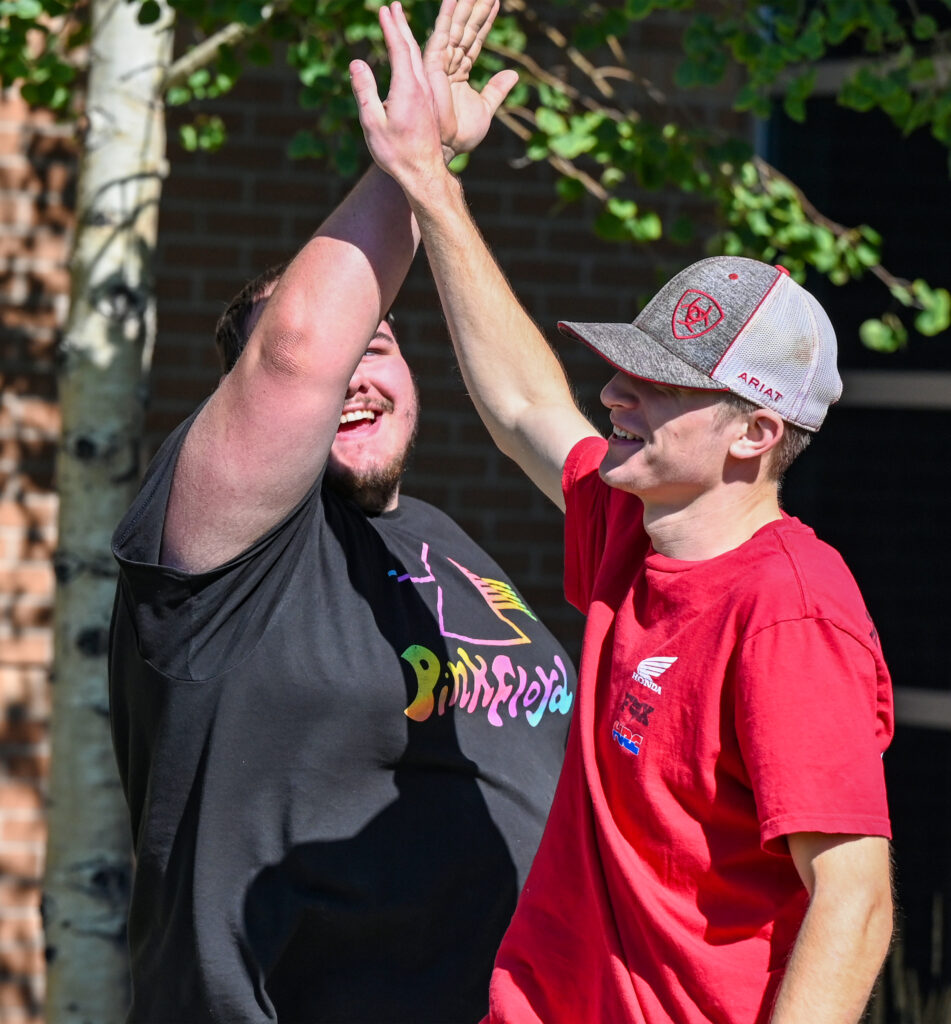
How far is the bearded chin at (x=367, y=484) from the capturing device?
259 cm

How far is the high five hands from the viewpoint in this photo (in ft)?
6.93

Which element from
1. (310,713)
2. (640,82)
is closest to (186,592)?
(310,713)

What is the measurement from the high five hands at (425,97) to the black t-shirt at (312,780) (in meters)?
0.58

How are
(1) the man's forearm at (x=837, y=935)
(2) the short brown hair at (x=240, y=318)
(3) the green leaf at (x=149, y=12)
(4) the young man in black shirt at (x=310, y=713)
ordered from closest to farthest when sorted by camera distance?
(1) the man's forearm at (x=837, y=935) < (4) the young man in black shirt at (x=310, y=713) < (2) the short brown hair at (x=240, y=318) < (3) the green leaf at (x=149, y=12)

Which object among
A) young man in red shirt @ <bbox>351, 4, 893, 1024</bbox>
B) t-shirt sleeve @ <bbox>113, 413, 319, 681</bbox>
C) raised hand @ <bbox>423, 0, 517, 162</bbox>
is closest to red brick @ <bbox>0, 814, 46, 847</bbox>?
t-shirt sleeve @ <bbox>113, 413, 319, 681</bbox>

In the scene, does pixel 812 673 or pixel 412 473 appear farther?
pixel 412 473

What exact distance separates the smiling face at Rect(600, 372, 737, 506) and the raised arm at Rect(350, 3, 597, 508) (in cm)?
43

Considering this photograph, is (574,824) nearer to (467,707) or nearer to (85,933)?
(467,707)

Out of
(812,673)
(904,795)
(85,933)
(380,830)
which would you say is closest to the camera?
(812,673)

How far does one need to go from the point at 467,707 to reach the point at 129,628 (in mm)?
608

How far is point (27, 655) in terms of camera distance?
4324 mm

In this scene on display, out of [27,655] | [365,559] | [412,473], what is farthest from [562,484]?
[27,655]

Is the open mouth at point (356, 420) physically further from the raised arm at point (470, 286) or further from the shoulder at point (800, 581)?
the shoulder at point (800, 581)

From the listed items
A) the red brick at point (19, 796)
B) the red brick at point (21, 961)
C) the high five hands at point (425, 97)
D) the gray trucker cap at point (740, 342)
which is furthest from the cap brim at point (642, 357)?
the red brick at point (21, 961)
